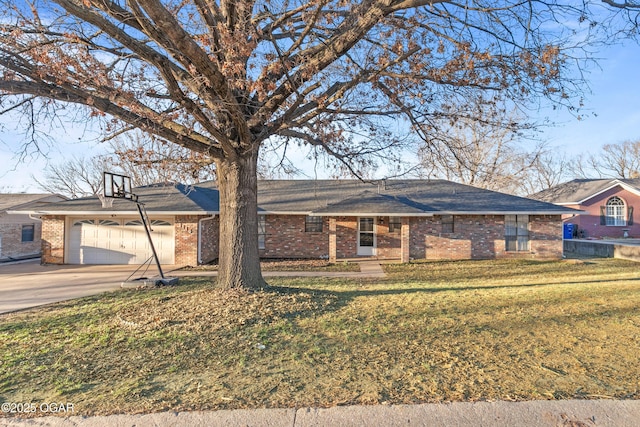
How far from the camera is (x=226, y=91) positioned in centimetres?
552

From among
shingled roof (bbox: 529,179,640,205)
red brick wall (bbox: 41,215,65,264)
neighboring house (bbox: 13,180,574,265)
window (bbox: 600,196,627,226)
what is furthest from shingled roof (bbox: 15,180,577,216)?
window (bbox: 600,196,627,226)

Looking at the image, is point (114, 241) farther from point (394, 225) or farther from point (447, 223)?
point (447, 223)

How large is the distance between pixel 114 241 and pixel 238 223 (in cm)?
1087

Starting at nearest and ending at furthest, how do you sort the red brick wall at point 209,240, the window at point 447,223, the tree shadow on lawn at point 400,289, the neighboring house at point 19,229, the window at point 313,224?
the tree shadow on lawn at point 400,289 → the red brick wall at point 209,240 → the window at point 447,223 → the window at point 313,224 → the neighboring house at point 19,229

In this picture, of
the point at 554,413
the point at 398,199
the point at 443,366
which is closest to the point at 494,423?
the point at 554,413

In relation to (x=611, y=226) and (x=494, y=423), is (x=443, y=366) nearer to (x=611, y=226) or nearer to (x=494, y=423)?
(x=494, y=423)

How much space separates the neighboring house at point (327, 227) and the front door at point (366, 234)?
0.05m

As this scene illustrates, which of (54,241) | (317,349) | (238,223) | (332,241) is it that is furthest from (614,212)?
(54,241)

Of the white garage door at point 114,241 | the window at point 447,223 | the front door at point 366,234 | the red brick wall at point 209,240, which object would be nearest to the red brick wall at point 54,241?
the white garage door at point 114,241

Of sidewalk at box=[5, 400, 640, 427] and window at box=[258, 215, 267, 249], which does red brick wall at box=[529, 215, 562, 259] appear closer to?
window at box=[258, 215, 267, 249]

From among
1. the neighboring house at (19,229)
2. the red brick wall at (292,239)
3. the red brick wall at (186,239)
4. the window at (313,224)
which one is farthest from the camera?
the neighboring house at (19,229)

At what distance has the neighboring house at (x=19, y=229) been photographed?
17375 millimetres

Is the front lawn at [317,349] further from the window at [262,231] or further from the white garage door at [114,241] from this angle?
the window at [262,231]

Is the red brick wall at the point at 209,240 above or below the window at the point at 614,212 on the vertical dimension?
below
